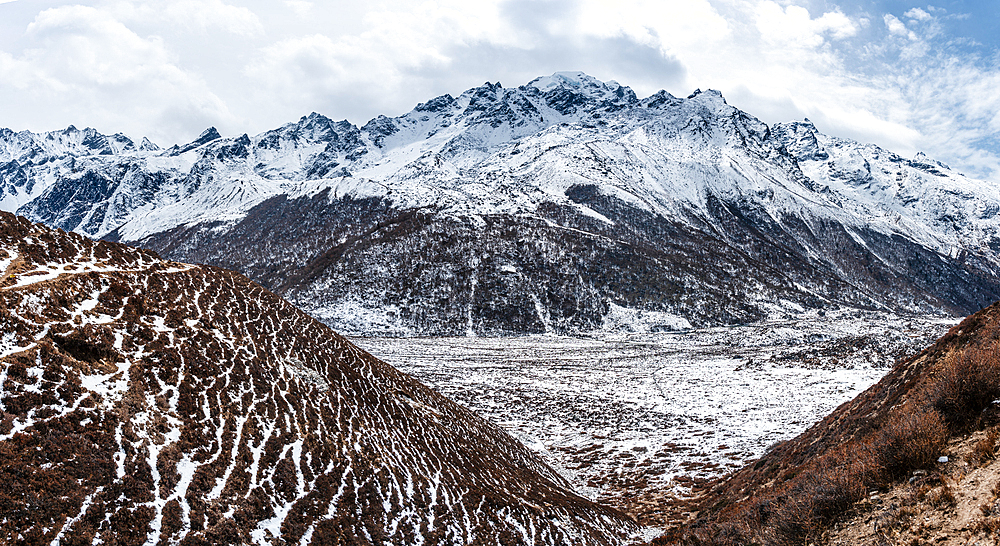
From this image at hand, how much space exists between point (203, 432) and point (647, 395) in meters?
41.1

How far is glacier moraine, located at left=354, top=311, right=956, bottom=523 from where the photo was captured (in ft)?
95.2

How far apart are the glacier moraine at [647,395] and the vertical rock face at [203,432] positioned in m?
8.51

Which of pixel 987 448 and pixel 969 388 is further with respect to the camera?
pixel 969 388

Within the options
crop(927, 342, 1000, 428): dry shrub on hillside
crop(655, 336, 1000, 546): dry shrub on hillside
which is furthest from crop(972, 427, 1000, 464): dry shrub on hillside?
crop(927, 342, 1000, 428): dry shrub on hillside

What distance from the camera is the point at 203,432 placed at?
1379 cm

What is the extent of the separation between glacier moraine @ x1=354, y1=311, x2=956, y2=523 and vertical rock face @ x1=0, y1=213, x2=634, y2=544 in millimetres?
8507

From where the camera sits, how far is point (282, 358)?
65.2 feet

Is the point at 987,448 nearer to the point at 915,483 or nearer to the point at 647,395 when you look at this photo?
the point at 915,483

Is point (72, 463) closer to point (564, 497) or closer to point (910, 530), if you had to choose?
point (910, 530)

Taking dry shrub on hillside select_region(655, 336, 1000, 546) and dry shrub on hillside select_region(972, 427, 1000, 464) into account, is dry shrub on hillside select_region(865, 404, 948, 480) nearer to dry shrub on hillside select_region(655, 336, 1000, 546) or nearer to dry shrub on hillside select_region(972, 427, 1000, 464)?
dry shrub on hillside select_region(655, 336, 1000, 546)

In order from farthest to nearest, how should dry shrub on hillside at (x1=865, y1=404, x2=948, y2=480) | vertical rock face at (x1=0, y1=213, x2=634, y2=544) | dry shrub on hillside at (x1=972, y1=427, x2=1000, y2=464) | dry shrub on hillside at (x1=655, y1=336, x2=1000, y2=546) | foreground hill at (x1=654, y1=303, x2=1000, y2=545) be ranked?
Result: vertical rock face at (x1=0, y1=213, x2=634, y2=544) < dry shrub on hillside at (x1=655, y1=336, x2=1000, y2=546) < dry shrub on hillside at (x1=865, y1=404, x2=948, y2=480) < dry shrub on hillside at (x1=972, y1=427, x2=1000, y2=464) < foreground hill at (x1=654, y1=303, x2=1000, y2=545)

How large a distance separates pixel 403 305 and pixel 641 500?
89879 mm

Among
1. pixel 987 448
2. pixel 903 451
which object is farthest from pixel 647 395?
pixel 987 448

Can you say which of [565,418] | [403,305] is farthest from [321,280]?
[565,418]
